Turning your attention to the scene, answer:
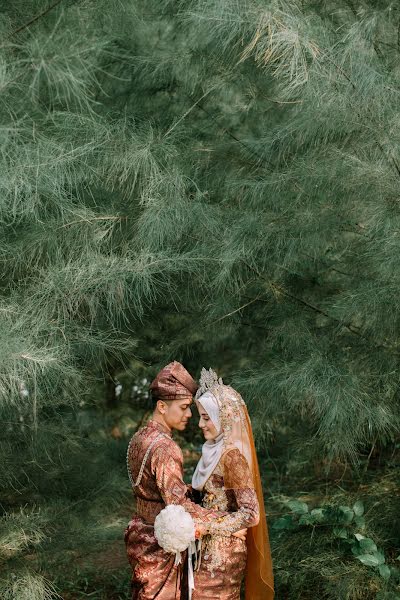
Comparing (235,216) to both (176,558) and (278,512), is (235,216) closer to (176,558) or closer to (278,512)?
(176,558)

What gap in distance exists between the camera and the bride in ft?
9.16

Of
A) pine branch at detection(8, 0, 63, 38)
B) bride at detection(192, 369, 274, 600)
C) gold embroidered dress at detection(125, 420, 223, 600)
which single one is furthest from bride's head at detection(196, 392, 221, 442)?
pine branch at detection(8, 0, 63, 38)

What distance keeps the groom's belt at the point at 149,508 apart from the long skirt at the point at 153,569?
20 millimetres

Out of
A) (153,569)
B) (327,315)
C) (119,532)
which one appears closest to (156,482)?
(153,569)

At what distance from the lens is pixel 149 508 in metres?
2.84

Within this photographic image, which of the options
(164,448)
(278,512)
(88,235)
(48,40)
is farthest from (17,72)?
(278,512)

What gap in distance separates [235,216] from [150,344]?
2.30ft

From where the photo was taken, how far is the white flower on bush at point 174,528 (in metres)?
2.62

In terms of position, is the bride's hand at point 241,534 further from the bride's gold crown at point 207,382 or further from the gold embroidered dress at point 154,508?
the bride's gold crown at point 207,382

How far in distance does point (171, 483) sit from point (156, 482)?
53 mm

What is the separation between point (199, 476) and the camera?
9.50ft

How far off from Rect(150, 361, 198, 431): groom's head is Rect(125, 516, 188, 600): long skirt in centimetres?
33

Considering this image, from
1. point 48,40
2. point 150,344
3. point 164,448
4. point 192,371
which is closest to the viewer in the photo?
point 164,448

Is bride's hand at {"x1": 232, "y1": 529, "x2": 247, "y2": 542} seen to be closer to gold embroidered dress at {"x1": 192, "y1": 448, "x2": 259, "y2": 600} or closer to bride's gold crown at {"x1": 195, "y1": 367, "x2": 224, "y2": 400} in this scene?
gold embroidered dress at {"x1": 192, "y1": 448, "x2": 259, "y2": 600}
